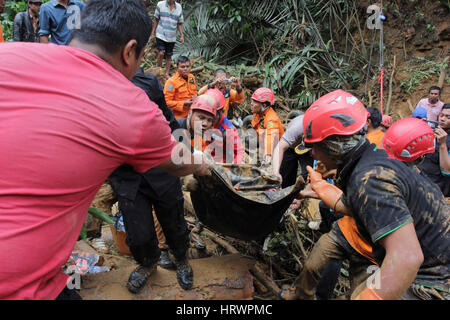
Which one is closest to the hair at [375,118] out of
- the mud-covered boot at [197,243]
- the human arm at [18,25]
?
the mud-covered boot at [197,243]

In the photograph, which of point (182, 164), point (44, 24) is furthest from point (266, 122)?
point (44, 24)

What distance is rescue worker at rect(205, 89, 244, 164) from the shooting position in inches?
146

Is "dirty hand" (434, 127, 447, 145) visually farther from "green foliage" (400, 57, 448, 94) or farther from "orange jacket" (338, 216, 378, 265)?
"green foliage" (400, 57, 448, 94)

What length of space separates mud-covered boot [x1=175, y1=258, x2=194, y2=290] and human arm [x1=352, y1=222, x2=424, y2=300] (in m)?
1.55

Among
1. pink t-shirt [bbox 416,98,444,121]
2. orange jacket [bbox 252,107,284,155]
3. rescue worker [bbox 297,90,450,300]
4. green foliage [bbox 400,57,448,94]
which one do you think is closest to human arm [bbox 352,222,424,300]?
rescue worker [bbox 297,90,450,300]

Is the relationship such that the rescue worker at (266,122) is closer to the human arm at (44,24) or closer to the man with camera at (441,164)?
the man with camera at (441,164)

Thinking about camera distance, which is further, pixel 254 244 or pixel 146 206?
pixel 254 244

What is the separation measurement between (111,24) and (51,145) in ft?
2.13

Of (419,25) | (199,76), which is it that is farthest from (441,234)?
(419,25)

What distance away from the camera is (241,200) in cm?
263

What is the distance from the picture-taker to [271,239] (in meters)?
3.82

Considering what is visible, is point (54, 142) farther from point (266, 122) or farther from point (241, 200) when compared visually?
point (266, 122)

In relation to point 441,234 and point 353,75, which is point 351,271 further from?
point 353,75

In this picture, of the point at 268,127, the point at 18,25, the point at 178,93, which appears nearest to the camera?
the point at 268,127
